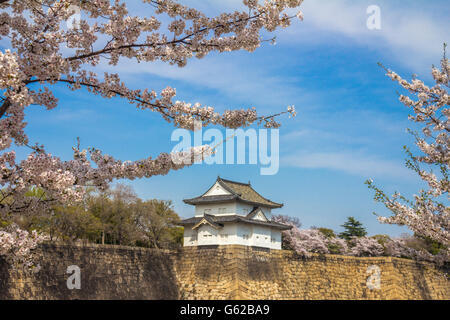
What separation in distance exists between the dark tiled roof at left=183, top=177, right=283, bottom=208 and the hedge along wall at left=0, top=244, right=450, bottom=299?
95.8 inches

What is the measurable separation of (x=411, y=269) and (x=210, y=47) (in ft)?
76.7

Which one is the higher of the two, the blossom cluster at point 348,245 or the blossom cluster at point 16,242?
the blossom cluster at point 348,245

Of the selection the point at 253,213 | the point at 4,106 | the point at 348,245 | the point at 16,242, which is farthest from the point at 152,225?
the point at 4,106

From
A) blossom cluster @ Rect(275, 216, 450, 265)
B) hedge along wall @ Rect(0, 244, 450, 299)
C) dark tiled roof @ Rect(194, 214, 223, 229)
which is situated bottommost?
hedge along wall @ Rect(0, 244, 450, 299)

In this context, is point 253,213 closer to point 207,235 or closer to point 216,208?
point 216,208

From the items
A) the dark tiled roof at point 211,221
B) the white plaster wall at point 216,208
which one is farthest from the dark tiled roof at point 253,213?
the dark tiled roof at point 211,221

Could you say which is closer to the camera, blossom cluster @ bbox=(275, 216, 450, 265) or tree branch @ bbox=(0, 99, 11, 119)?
tree branch @ bbox=(0, 99, 11, 119)

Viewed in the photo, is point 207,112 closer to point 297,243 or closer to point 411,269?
point 297,243

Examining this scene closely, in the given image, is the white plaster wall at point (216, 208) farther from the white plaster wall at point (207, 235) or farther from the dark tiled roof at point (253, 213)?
the white plaster wall at point (207, 235)

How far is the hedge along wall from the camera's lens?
567 inches

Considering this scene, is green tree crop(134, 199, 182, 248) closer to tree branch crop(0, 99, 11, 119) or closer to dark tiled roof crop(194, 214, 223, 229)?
dark tiled roof crop(194, 214, 223, 229)

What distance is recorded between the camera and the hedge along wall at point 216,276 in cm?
Answer: 1440

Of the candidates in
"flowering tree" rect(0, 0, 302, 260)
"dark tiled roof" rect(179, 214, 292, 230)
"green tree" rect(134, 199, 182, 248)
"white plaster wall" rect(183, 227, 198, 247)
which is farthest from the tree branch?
"green tree" rect(134, 199, 182, 248)

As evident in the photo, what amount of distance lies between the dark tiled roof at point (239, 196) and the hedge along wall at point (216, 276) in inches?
95.8
